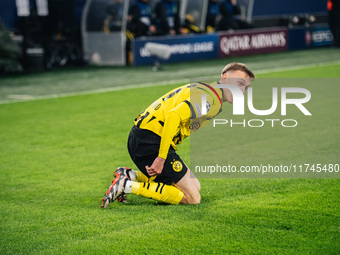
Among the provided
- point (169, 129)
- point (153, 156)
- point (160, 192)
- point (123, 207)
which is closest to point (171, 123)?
point (169, 129)

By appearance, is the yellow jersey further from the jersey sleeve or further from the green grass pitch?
the green grass pitch

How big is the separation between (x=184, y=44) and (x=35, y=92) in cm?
743

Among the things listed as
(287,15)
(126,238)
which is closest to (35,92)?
(126,238)

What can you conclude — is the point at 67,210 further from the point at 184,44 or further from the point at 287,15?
the point at 287,15

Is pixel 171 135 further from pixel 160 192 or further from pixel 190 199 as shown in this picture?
pixel 190 199

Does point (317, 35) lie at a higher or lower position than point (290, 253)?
lower

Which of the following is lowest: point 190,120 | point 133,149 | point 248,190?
point 248,190

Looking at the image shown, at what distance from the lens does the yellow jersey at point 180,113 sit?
4.56m

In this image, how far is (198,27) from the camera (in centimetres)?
2241

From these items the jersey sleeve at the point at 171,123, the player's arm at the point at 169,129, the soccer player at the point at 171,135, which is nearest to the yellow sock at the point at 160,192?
the soccer player at the point at 171,135

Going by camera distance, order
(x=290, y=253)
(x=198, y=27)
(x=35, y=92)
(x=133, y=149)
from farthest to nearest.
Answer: (x=198, y=27), (x=35, y=92), (x=133, y=149), (x=290, y=253)

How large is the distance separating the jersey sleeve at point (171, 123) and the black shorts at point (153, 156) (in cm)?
33

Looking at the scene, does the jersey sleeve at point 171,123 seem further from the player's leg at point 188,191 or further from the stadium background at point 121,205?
the stadium background at point 121,205

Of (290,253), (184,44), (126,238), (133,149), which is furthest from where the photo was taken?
(184,44)
